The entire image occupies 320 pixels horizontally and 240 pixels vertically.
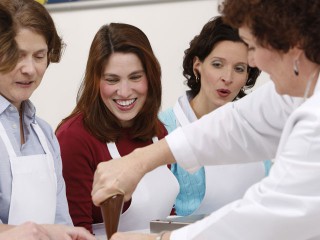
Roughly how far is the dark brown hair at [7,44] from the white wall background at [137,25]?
121 cm

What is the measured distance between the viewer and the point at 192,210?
2148mm

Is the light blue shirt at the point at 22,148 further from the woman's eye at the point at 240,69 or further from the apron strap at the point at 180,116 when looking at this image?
the woman's eye at the point at 240,69

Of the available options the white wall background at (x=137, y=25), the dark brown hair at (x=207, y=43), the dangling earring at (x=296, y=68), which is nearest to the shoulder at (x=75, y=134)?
the dark brown hair at (x=207, y=43)

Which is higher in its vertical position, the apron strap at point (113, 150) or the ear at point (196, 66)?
the ear at point (196, 66)

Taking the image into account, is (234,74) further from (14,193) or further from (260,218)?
(260,218)

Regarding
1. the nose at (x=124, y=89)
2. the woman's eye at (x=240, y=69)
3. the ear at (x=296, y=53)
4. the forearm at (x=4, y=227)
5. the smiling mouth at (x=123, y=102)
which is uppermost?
the ear at (x=296, y=53)

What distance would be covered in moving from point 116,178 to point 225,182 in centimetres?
100

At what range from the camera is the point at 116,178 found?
4.16 ft

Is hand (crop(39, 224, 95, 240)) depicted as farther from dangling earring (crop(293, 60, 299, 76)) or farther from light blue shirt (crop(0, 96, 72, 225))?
dangling earring (crop(293, 60, 299, 76))

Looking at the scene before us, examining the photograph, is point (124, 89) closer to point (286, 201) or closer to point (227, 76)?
point (227, 76)

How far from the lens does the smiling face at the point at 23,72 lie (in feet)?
5.53

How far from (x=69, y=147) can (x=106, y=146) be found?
0.39 ft

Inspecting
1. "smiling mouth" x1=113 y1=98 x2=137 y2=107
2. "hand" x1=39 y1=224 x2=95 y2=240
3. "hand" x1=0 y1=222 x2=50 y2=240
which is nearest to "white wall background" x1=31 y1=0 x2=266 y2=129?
"smiling mouth" x1=113 y1=98 x2=137 y2=107

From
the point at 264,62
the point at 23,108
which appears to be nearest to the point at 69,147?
the point at 23,108
